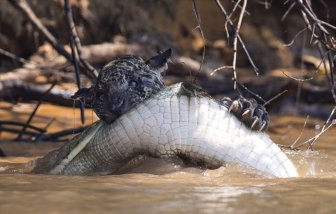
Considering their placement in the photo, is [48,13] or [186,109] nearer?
[186,109]

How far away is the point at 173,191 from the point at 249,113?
24.4 inches

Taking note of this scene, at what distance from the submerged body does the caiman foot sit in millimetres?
25

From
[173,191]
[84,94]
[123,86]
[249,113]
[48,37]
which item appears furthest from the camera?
[48,37]

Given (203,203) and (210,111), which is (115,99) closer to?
(210,111)

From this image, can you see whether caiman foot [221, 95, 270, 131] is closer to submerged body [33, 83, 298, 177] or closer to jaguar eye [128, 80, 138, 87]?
submerged body [33, 83, 298, 177]

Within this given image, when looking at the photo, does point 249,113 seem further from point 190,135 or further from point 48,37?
point 48,37

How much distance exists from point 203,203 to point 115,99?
0.97 m

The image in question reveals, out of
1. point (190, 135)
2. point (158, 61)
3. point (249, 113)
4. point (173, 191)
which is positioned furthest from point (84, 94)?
point (173, 191)

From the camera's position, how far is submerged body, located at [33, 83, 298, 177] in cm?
283

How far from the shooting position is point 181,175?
2770 mm

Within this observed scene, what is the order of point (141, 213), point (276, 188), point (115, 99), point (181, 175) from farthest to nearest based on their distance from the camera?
point (115, 99) → point (181, 175) → point (276, 188) → point (141, 213)

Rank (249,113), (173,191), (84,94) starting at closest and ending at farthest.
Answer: (173,191)
(249,113)
(84,94)

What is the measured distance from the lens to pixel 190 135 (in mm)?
2826

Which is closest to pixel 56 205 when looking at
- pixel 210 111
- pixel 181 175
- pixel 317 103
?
pixel 181 175
